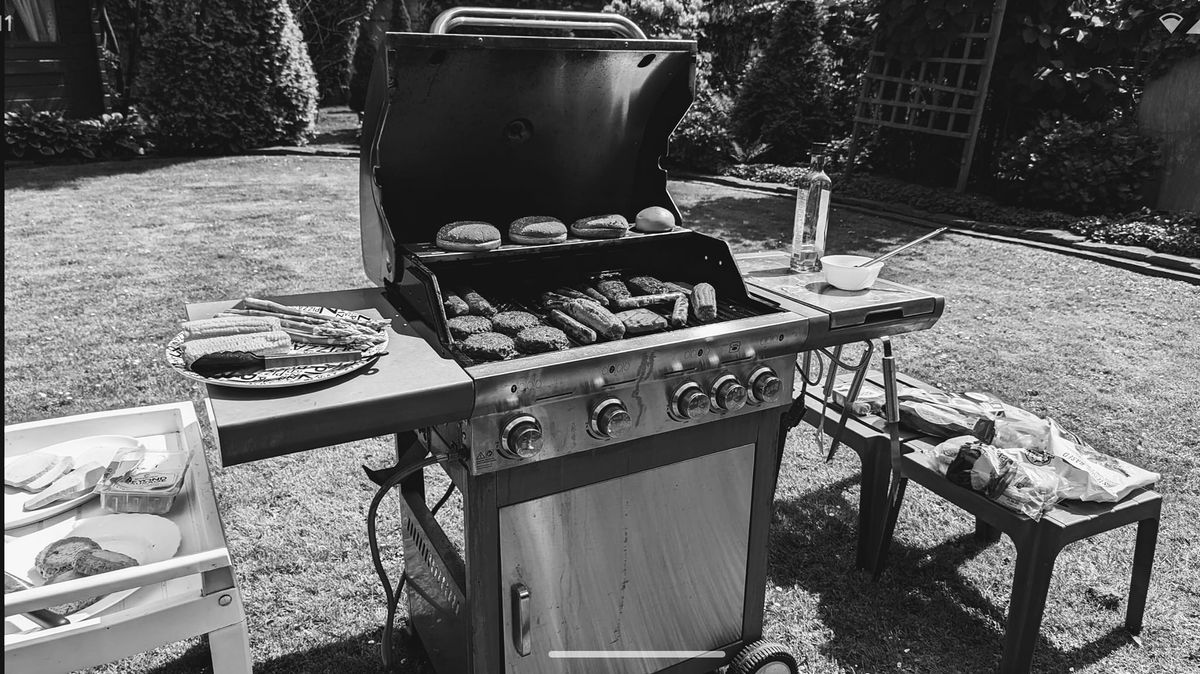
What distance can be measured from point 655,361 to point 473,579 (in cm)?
68

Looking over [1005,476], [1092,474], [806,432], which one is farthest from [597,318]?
[806,432]

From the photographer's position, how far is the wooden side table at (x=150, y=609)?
1.63 m

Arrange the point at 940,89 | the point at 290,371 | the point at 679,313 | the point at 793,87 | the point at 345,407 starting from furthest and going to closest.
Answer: the point at 793,87, the point at 940,89, the point at 679,313, the point at 290,371, the point at 345,407

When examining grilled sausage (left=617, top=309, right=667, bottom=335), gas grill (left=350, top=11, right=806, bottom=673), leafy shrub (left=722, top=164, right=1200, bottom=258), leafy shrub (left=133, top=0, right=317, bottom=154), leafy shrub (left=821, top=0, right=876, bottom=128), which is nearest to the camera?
gas grill (left=350, top=11, right=806, bottom=673)

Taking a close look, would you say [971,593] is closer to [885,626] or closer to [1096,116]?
[885,626]

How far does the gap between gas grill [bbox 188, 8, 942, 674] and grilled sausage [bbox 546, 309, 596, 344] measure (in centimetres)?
8

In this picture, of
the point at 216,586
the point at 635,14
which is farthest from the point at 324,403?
the point at 635,14

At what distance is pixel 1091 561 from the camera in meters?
3.06

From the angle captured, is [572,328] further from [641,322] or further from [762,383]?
[762,383]

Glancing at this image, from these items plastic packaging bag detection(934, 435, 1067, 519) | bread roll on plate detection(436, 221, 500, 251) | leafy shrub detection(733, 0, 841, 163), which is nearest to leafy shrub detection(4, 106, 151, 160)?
leafy shrub detection(733, 0, 841, 163)

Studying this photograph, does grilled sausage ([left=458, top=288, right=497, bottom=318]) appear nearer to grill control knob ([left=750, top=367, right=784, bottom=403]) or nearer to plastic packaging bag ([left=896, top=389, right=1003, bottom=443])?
grill control knob ([left=750, top=367, right=784, bottom=403])

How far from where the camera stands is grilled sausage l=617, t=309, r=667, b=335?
6.43ft

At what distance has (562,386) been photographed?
1775mm

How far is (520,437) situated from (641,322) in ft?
1.44
